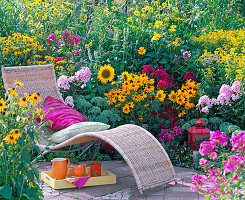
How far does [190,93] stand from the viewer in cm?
488

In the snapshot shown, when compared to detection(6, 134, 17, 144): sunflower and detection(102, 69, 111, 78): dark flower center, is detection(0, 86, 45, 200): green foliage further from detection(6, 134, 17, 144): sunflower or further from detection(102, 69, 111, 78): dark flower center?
detection(102, 69, 111, 78): dark flower center

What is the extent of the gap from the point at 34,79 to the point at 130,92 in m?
1.11

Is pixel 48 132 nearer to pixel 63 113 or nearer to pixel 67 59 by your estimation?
pixel 63 113

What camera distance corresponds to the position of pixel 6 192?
98.0 inches

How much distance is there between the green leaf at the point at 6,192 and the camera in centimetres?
247

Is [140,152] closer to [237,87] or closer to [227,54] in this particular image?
[237,87]

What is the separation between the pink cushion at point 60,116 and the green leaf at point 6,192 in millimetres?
1596

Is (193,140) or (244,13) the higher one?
(244,13)

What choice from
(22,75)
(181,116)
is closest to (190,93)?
(181,116)

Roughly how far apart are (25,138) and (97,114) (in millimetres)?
2311

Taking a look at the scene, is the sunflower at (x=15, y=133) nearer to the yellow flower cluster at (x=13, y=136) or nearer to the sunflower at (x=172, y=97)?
the yellow flower cluster at (x=13, y=136)

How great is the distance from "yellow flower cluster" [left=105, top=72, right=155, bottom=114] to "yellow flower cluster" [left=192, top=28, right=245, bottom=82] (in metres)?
0.82

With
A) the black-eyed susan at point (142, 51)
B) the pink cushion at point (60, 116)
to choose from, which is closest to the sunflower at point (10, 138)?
the pink cushion at point (60, 116)

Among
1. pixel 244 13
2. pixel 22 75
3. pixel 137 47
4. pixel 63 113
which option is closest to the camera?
pixel 63 113
